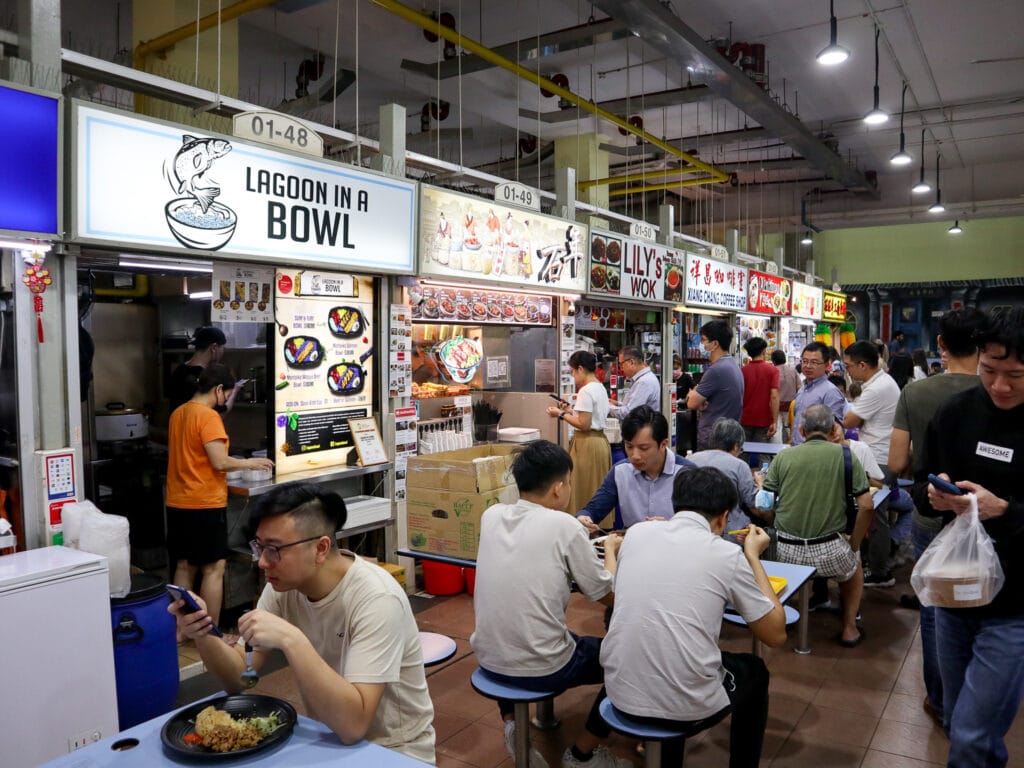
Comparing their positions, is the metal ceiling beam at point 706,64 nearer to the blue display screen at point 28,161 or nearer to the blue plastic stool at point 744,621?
the blue display screen at point 28,161

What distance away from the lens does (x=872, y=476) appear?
17.5ft

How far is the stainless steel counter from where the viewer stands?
4.91m

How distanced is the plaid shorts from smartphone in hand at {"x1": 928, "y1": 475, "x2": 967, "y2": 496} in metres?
2.23

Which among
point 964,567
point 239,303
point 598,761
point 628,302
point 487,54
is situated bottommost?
point 598,761

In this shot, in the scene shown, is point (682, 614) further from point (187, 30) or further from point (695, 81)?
point (695, 81)

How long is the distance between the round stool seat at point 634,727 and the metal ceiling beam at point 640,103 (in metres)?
6.88

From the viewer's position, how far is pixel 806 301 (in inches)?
584

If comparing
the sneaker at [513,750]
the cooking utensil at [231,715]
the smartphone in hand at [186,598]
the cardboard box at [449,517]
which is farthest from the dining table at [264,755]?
the cardboard box at [449,517]

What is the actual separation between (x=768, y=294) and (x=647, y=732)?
1110 centimetres

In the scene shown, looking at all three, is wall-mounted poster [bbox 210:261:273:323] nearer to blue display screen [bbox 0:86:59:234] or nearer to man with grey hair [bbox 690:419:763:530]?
blue display screen [bbox 0:86:59:234]

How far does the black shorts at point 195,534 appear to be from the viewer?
15.3 ft

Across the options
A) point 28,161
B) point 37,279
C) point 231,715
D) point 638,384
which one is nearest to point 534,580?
point 231,715

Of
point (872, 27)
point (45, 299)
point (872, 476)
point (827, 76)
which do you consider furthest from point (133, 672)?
point (827, 76)

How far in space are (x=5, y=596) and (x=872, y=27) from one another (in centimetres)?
920
